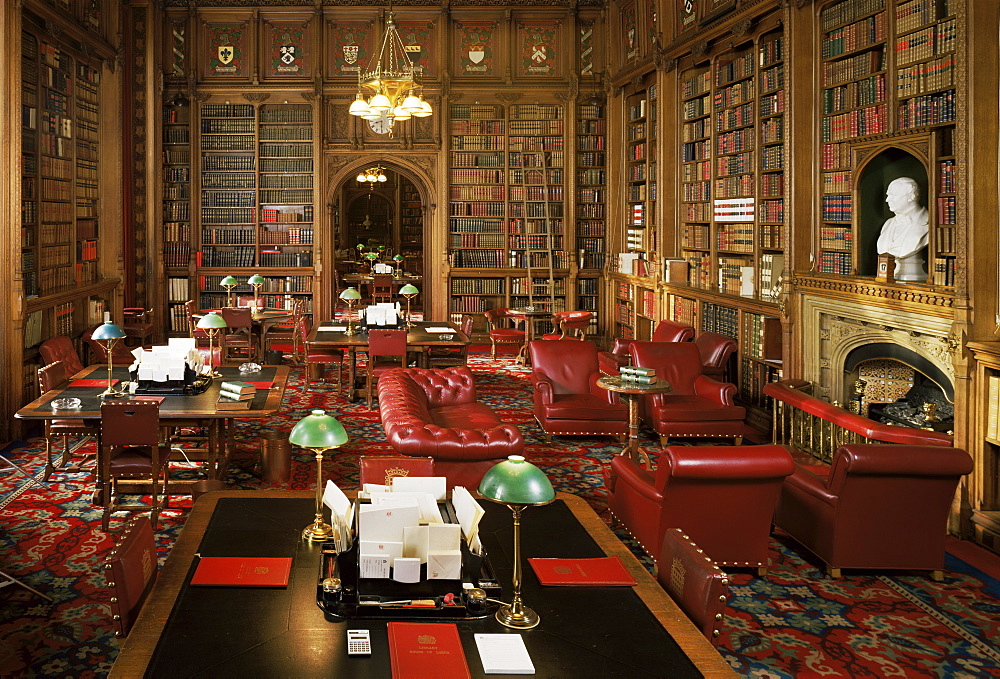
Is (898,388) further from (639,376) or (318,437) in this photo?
(318,437)

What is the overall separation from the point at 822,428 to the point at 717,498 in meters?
2.95

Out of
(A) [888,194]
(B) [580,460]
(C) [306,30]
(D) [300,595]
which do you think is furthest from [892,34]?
(C) [306,30]

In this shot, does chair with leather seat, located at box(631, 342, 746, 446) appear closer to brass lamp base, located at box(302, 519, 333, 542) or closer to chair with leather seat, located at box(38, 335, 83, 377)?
brass lamp base, located at box(302, 519, 333, 542)

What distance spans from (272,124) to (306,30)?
1.67m

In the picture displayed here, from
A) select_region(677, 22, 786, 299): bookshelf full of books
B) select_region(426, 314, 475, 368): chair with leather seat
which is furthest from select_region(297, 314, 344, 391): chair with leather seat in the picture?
select_region(677, 22, 786, 299): bookshelf full of books

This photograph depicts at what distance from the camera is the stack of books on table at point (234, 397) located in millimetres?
7258

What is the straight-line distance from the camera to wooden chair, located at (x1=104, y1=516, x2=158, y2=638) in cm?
332

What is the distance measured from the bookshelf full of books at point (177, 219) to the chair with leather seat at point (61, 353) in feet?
22.1

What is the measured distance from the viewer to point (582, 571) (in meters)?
3.79

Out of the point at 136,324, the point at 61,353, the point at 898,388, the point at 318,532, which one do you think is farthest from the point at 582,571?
the point at 136,324

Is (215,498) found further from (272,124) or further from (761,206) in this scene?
(272,124)

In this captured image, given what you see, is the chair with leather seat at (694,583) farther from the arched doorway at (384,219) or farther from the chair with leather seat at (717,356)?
the arched doorway at (384,219)

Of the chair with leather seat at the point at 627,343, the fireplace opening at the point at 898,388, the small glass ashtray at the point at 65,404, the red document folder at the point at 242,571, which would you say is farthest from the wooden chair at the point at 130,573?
the chair with leather seat at the point at 627,343

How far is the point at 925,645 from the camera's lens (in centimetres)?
490
